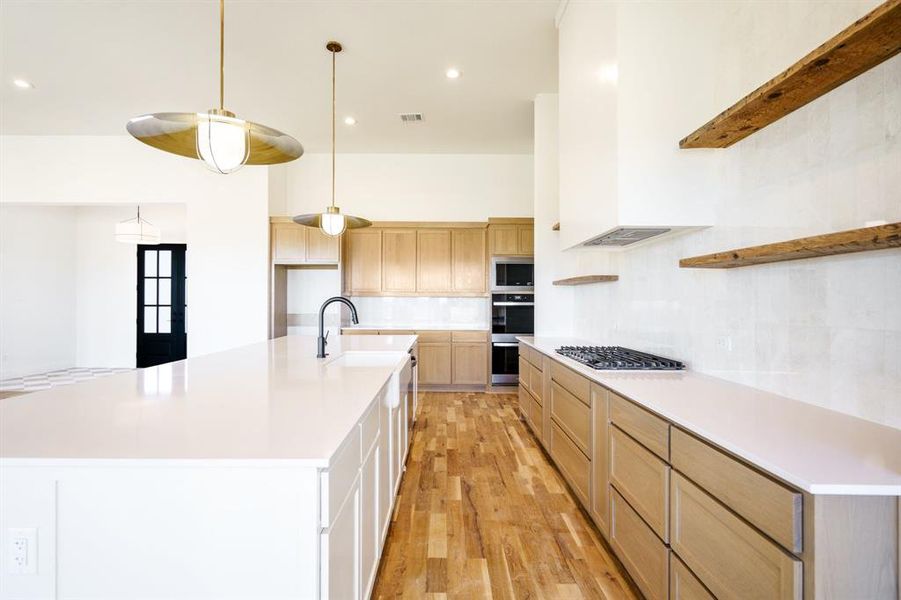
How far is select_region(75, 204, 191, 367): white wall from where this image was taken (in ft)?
24.4

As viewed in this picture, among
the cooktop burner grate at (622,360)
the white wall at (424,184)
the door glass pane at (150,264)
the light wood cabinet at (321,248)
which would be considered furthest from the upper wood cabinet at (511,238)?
the door glass pane at (150,264)

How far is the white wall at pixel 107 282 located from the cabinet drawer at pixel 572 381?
739cm

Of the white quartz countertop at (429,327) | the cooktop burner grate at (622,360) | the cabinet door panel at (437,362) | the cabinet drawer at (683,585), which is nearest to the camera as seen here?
the cabinet drawer at (683,585)

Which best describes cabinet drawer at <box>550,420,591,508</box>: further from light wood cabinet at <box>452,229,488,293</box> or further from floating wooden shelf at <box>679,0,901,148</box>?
light wood cabinet at <box>452,229,488,293</box>

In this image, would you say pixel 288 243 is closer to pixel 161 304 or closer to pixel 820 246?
pixel 161 304

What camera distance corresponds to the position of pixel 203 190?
5.79 m

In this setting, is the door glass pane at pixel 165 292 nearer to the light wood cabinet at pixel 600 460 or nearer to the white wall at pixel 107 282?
the white wall at pixel 107 282

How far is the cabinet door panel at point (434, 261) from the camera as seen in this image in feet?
19.5

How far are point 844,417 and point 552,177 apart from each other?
12.1 feet

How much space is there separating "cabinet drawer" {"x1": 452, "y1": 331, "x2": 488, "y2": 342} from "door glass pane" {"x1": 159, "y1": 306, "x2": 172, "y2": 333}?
5.45m

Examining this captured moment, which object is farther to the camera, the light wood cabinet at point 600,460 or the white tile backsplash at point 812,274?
the light wood cabinet at point 600,460

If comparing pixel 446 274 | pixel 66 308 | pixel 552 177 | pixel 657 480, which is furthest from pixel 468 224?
pixel 66 308

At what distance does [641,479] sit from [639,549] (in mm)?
281

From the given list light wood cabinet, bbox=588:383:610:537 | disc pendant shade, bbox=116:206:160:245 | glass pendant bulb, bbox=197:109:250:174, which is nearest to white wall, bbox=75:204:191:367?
disc pendant shade, bbox=116:206:160:245
